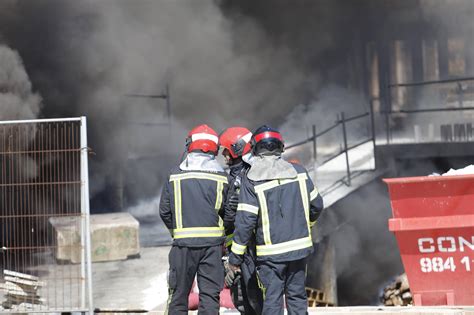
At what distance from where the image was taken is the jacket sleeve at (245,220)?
5191mm

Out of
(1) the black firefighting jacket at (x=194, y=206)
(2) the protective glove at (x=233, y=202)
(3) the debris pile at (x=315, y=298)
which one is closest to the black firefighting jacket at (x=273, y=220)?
(2) the protective glove at (x=233, y=202)

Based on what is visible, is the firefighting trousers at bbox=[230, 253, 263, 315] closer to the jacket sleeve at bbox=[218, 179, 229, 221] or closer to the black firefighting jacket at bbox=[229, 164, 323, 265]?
the black firefighting jacket at bbox=[229, 164, 323, 265]

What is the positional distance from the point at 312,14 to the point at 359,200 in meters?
6.81

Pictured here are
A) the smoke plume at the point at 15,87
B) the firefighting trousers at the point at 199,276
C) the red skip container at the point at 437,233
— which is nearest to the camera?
the firefighting trousers at the point at 199,276

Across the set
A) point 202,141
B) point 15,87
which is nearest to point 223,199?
point 202,141

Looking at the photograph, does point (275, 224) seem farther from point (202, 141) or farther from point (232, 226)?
point (202, 141)

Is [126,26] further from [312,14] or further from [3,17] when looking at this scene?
[312,14]

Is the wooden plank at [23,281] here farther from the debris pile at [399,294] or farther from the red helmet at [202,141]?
the debris pile at [399,294]

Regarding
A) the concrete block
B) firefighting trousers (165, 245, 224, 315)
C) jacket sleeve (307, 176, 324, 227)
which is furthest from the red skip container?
the concrete block

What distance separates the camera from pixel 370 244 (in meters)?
12.5

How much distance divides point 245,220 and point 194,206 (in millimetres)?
639

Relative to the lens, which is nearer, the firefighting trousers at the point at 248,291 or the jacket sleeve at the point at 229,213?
the firefighting trousers at the point at 248,291

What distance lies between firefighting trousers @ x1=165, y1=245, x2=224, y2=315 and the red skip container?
1.65 m

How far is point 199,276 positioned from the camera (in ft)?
19.1
